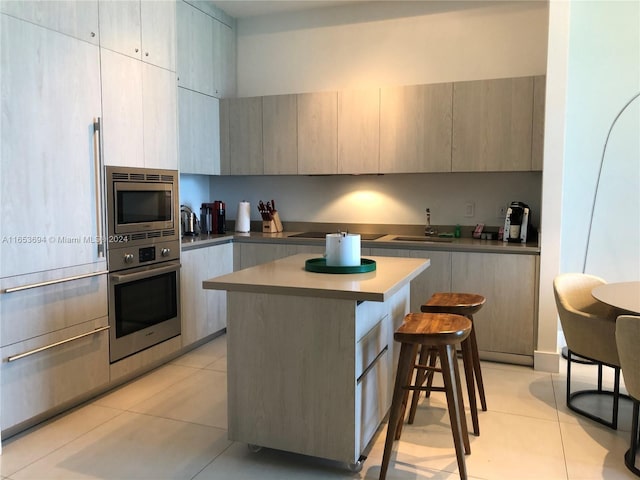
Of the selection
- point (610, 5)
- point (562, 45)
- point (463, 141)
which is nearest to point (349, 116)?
point (463, 141)

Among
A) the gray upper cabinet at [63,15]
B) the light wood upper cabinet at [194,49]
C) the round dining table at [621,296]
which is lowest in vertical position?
the round dining table at [621,296]

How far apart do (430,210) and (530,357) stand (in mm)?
1446

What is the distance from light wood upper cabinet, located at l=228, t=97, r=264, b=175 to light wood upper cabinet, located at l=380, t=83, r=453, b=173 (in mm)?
1117

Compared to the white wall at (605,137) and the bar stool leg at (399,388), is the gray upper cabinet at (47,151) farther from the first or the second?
the white wall at (605,137)

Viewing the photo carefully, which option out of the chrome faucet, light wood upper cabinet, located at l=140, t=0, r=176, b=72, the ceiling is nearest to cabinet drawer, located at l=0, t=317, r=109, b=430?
light wood upper cabinet, located at l=140, t=0, r=176, b=72

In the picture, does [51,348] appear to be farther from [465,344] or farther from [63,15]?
[465,344]

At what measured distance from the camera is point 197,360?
3.90 meters

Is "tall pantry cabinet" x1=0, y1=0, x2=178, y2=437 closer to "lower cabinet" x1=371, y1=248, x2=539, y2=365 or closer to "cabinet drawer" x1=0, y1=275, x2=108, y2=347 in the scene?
"cabinet drawer" x1=0, y1=275, x2=108, y2=347

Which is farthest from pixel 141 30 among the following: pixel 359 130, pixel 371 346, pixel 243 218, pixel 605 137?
pixel 605 137

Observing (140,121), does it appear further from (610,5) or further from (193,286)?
(610,5)

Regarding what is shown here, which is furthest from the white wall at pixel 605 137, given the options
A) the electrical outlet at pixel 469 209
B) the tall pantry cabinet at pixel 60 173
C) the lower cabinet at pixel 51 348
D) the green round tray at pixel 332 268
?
the lower cabinet at pixel 51 348

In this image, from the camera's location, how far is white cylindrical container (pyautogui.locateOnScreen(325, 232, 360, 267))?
8.41 feet

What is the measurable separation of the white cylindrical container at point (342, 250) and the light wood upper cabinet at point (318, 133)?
1.91 meters

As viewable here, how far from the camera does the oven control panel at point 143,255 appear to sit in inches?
126
